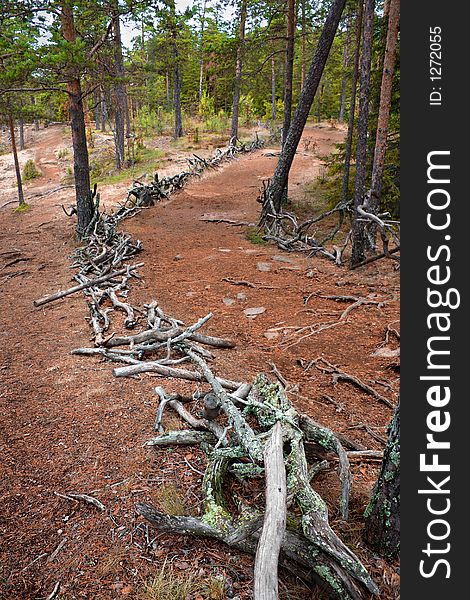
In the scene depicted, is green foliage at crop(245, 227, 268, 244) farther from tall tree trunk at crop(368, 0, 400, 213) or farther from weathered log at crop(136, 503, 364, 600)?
weathered log at crop(136, 503, 364, 600)

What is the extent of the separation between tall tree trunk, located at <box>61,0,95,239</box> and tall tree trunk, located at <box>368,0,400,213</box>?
6716 mm

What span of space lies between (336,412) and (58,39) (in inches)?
342

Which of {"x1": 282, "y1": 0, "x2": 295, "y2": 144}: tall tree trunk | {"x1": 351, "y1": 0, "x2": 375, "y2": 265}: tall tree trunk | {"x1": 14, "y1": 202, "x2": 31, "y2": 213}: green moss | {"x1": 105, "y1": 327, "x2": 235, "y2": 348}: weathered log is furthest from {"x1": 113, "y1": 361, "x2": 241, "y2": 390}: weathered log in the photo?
{"x1": 14, "y1": 202, "x2": 31, "y2": 213}: green moss

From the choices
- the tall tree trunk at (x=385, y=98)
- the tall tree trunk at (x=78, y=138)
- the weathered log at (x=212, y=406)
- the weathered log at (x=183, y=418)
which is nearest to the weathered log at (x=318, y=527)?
the weathered log at (x=183, y=418)


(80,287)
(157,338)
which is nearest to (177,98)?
(80,287)

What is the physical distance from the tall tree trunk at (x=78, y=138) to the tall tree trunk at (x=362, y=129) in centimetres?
Answer: 617

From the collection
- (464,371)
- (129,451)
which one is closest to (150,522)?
(129,451)

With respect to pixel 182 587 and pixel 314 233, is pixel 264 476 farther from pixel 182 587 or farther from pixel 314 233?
pixel 314 233

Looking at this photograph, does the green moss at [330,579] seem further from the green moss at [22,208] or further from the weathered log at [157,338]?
the green moss at [22,208]

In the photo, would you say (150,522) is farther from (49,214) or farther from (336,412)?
(49,214)

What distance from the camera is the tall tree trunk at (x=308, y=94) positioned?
966 centimetres

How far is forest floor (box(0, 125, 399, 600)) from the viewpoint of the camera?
95.8 inches

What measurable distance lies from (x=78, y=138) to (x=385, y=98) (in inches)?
295

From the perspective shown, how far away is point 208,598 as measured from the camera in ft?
7.16
